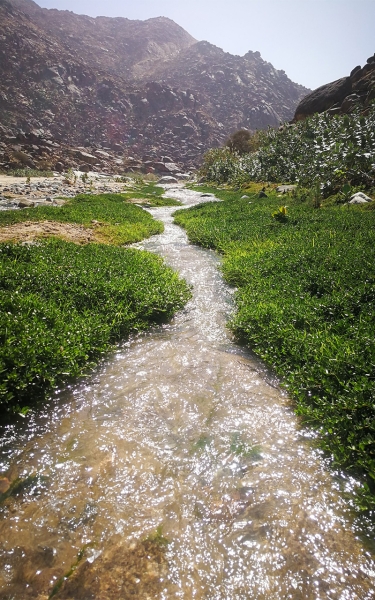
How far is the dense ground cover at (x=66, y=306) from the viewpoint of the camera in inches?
182

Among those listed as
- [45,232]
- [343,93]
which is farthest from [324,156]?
[343,93]

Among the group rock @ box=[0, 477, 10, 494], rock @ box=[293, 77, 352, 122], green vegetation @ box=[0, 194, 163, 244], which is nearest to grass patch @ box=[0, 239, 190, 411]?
rock @ box=[0, 477, 10, 494]

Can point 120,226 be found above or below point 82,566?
above

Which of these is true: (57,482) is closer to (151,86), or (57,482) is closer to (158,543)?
(158,543)

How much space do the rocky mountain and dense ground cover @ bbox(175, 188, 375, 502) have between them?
5207cm

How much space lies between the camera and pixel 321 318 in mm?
6387

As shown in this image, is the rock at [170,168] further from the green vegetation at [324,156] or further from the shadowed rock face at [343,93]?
the green vegetation at [324,156]

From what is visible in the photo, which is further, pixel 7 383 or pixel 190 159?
pixel 190 159

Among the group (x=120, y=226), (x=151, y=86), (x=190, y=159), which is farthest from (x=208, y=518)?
(x=151, y=86)

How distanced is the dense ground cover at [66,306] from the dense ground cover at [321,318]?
2.31 metres

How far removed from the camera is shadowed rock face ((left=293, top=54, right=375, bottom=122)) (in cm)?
4216

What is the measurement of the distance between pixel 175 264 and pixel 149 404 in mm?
8023

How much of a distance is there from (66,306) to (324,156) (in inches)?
966

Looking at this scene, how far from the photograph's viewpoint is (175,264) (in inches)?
484
